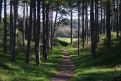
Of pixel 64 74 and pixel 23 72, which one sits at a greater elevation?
pixel 23 72

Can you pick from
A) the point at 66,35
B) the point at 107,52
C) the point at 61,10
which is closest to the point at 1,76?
the point at 107,52

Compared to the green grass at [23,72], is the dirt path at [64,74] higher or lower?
lower

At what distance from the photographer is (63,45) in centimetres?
8062

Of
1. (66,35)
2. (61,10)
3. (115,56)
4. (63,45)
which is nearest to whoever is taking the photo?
(115,56)

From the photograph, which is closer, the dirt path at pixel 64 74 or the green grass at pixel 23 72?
the green grass at pixel 23 72

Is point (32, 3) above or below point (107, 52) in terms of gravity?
above

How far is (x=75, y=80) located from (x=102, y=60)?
1282cm

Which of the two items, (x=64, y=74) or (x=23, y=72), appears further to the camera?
(x=64, y=74)

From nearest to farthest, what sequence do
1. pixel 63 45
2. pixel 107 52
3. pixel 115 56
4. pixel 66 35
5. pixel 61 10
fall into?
pixel 115 56 < pixel 107 52 < pixel 61 10 < pixel 63 45 < pixel 66 35

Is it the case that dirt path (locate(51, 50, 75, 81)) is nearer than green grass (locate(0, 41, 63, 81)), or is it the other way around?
green grass (locate(0, 41, 63, 81))

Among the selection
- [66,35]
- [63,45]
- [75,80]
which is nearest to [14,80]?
[75,80]

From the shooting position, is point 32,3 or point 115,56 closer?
point 32,3

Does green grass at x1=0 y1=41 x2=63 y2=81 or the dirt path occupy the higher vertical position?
green grass at x1=0 y1=41 x2=63 y2=81

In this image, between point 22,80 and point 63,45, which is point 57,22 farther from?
point 22,80
